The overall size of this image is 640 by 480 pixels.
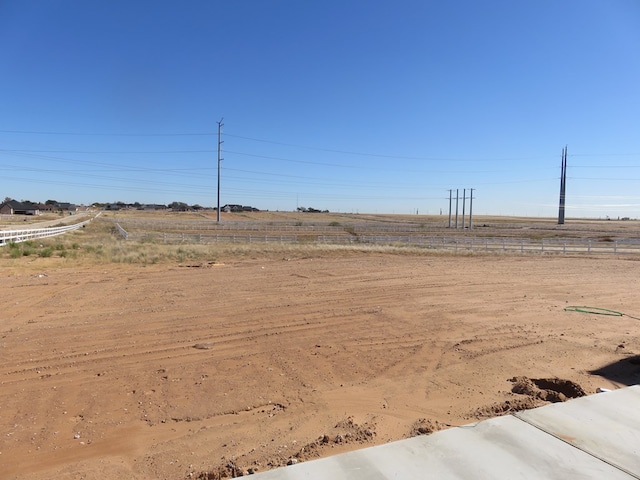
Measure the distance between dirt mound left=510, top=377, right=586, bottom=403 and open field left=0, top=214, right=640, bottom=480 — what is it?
3cm

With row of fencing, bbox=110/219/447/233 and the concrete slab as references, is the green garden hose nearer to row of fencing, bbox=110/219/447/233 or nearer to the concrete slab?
the concrete slab

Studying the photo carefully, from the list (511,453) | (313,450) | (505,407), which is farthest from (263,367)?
(511,453)

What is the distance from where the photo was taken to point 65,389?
18.5ft

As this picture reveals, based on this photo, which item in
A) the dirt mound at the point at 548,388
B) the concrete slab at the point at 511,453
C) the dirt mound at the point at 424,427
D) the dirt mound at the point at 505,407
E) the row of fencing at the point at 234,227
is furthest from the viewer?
the row of fencing at the point at 234,227

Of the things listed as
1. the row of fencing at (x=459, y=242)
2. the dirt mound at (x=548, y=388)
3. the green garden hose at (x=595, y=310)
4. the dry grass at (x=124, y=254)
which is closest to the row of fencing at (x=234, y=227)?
the row of fencing at (x=459, y=242)

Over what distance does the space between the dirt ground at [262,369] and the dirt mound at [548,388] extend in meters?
0.03

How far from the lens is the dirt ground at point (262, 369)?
4.32 metres

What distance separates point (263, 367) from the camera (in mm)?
6562

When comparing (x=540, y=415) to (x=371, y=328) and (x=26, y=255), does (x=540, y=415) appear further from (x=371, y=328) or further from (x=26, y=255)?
(x=26, y=255)

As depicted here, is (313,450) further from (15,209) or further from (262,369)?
(15,209)

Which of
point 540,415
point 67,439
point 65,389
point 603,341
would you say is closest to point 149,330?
point 65,389

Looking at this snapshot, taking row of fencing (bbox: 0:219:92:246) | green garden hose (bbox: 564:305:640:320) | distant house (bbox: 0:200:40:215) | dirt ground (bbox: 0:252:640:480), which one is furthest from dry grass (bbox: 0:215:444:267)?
distant house (bbox: 0:200:40:215)

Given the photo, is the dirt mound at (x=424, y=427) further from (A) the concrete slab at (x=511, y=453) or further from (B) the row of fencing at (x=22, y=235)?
(B) the row of fencing at (x=22, y=235)

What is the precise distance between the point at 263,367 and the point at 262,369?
0.27 feet
